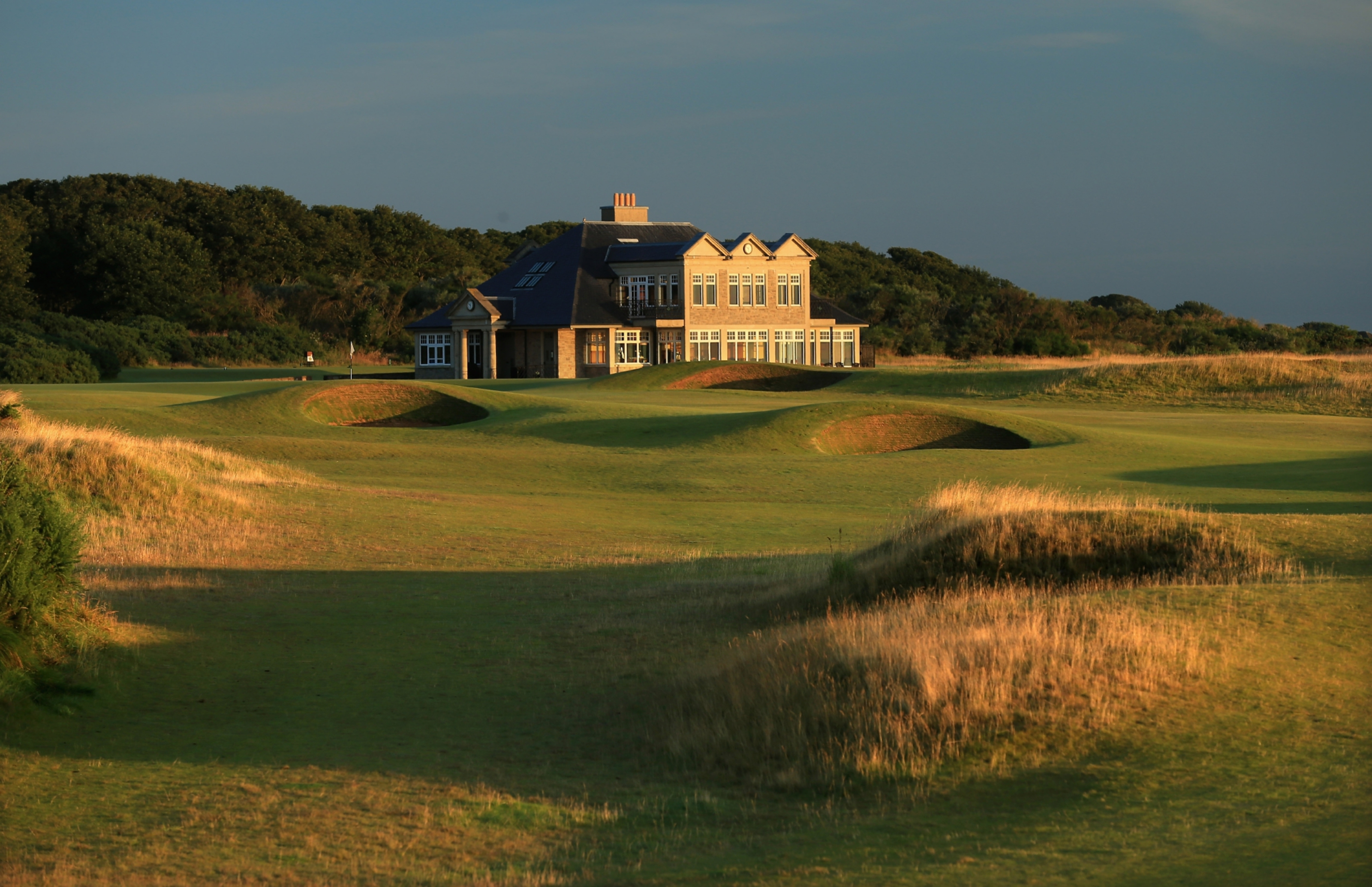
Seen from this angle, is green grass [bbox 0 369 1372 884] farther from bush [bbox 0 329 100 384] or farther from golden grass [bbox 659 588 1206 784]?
bush [bbox 0 329 100 384]

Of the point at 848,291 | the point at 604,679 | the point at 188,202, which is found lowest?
the point at 604,679

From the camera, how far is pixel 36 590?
432 inches

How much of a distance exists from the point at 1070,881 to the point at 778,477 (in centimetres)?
1892

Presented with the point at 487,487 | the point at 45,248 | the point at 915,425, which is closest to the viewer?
the point at 487,487

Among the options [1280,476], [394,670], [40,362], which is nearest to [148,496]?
[394,670]

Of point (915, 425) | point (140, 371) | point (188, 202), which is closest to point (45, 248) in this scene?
point (188, 202)

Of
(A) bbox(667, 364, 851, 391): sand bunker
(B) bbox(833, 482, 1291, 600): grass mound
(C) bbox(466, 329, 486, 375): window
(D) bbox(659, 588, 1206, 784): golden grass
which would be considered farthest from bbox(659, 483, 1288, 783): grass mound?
(C) bbox(466, 329, 486, 375): window

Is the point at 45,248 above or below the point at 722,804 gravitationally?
above

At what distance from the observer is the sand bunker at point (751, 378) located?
49.7m

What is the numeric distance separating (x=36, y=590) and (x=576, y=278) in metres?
54.3

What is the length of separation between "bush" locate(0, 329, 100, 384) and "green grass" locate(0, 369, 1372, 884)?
35835 millimetres

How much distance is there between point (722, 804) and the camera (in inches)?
307

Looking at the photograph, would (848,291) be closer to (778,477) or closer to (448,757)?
(778,477)

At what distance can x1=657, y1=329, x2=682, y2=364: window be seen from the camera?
207 ft
